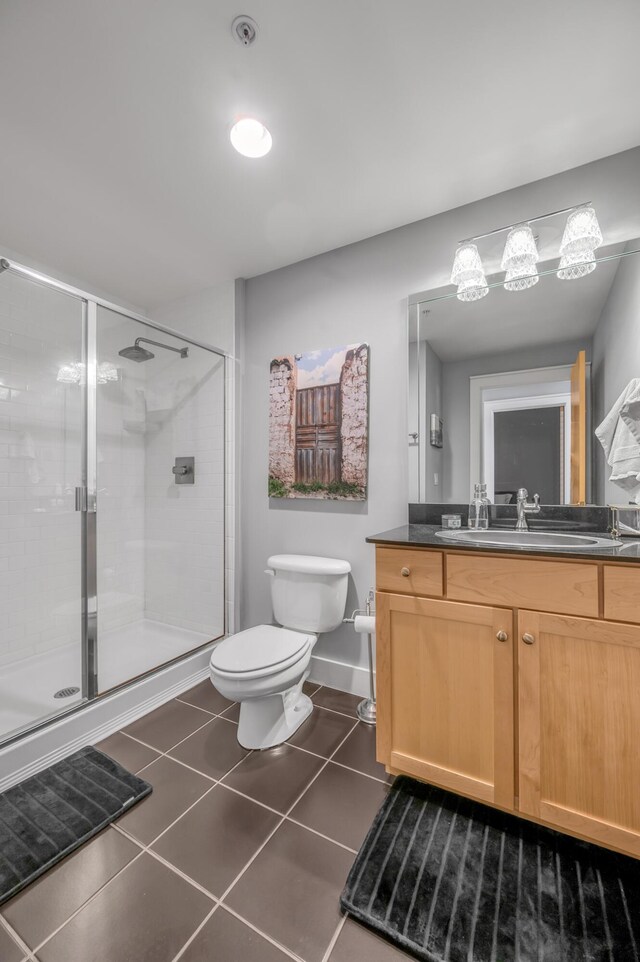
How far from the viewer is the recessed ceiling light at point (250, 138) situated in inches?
56.1

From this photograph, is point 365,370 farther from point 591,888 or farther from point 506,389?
point 591,888

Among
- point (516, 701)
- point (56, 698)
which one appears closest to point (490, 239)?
point (516, 701)

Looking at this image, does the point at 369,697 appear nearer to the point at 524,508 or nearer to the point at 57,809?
the point at 524,508

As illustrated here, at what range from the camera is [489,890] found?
1.08 m

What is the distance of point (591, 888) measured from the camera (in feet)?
3.57

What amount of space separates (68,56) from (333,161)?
0.89m

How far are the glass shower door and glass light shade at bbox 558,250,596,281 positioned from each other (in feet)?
7.21

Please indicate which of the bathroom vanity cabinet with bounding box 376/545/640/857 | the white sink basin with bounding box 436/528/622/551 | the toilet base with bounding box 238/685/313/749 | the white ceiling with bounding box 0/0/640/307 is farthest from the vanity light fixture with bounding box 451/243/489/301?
the toilet base with bounding box 238/685/313/749

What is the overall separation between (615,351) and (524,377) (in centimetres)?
32

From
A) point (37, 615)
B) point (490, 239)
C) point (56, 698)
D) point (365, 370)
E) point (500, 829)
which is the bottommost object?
point (500, 829)

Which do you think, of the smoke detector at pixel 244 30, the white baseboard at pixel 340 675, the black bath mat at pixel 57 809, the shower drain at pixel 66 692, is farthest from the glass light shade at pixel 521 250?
the shower drain at pixel 66 692

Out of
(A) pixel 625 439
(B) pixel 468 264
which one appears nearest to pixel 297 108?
(B) pixel 468 264

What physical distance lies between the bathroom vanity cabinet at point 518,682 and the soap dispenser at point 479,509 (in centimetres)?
51

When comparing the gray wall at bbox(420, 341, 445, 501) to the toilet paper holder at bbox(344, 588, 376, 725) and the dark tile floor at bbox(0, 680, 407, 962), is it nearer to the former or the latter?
the toilet paper holder at bbox(344, 588, 376, 725)
